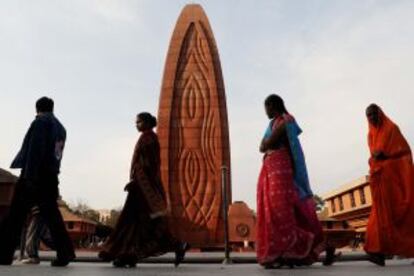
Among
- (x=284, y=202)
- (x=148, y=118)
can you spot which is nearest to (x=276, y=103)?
(x=284, y=202)

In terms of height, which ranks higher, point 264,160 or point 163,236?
point 264,160

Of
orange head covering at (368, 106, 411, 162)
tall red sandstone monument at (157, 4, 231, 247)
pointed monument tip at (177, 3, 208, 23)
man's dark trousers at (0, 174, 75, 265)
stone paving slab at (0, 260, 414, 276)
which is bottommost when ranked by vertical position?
stone paving slab at (0, 260, 414, 276)

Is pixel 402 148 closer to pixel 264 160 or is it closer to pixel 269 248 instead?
pixel 264 160

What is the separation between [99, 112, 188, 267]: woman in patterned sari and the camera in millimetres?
4488

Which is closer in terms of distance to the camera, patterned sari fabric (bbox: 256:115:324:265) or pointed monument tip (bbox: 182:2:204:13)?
patterned sari fabric (bbox: 256:115:324:265)

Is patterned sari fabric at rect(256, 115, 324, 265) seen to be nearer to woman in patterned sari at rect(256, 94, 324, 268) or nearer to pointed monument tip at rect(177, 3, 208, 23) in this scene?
woman in patterned sari at rect(256, 94, 324, 268)

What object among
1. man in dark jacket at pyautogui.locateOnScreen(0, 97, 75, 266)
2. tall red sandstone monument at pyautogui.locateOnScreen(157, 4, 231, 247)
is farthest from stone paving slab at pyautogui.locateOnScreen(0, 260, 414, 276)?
tall red sandstone monument at pyautogui.locateOnScreen(157, 4, 231, 247)

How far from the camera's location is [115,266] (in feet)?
14.6

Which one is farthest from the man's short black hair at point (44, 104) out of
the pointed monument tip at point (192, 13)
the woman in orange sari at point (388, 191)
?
the pointed monument tip at point (192, 13)

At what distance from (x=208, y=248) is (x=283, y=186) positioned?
15.8m

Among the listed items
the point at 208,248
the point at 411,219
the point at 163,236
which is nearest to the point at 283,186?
the point at 163,236

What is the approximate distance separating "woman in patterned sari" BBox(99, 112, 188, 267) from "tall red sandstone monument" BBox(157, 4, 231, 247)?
50.8ft

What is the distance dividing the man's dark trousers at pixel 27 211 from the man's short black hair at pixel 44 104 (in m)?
0.66

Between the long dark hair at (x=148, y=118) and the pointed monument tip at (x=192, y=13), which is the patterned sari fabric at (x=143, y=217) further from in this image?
the pointed monument tip at (x=192, y=13)
